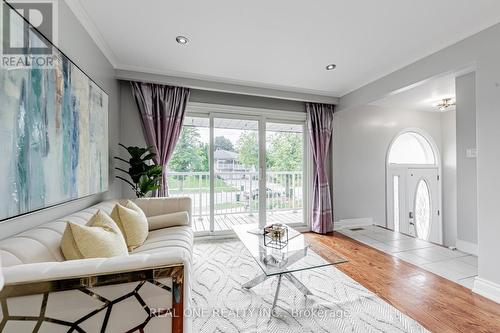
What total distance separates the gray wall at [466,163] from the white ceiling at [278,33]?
1.06 meters

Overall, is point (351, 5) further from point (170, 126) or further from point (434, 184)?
point (434, 184)

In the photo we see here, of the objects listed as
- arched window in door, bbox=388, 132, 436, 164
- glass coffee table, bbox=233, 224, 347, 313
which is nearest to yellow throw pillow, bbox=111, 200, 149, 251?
glass coffee table, bbox=233, 224, 347, 313

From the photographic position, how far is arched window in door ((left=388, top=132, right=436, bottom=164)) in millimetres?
4457

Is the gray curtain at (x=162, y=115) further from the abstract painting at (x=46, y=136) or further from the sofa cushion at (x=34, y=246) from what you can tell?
the sofa cushion at (x=34, y=246)

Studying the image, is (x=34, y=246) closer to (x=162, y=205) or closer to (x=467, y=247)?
(x=162, y=205)

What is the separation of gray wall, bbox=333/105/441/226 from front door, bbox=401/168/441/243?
59cm

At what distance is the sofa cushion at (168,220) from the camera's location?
2.23 metres

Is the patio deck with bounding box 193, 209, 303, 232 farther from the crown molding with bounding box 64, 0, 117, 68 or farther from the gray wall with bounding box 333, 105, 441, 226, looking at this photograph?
the crown molding with bounding box 64, 0, 117, 68

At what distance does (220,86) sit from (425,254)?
3.50 meters

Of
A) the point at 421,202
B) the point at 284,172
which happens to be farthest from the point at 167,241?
the point at 421,202

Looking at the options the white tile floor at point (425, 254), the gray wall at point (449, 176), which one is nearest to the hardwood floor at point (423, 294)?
the white tile floor at point (425, 254)

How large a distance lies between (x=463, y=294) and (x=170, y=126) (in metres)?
3.59

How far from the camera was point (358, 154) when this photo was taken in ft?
13.3

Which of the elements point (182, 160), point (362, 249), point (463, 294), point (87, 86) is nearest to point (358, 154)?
point (362, 249)
